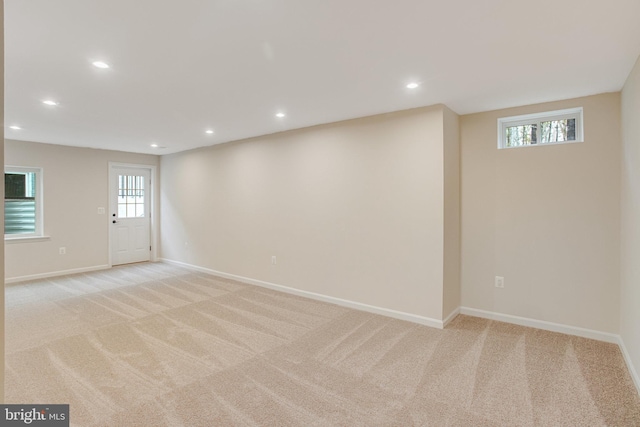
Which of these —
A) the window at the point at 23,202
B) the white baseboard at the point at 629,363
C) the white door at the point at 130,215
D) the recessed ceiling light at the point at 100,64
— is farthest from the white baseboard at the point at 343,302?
the recessed ceiling light at the point at 100,64

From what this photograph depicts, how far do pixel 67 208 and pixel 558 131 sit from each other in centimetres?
764

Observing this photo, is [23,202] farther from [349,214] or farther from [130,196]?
[349,214]

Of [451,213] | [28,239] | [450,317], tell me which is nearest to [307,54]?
[451,213]

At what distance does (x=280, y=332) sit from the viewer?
338 cm

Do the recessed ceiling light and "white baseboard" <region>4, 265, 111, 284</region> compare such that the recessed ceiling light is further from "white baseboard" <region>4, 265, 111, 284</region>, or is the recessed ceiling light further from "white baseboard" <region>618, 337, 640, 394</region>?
"white baseboard" <region>4, 265, 111, 284</region>

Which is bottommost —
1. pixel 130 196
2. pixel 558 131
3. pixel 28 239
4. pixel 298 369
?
pixel 298 369

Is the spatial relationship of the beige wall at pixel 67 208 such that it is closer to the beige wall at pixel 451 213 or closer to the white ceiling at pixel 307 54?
the white ceiling at pixel 307 54

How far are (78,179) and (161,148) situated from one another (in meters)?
1.61

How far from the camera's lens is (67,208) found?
594 centimetres

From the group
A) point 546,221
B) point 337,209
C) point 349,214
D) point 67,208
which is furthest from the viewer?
point 67,208

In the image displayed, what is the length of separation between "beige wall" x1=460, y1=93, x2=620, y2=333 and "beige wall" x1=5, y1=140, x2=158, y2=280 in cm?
653

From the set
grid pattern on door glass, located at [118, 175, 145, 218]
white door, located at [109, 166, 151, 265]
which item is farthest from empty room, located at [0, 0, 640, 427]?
grid pattern on door glass, located at [118, 175, 145, 218]

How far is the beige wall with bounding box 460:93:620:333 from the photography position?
312cm

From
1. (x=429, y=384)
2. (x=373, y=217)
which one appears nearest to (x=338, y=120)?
(x=373, y=217)
